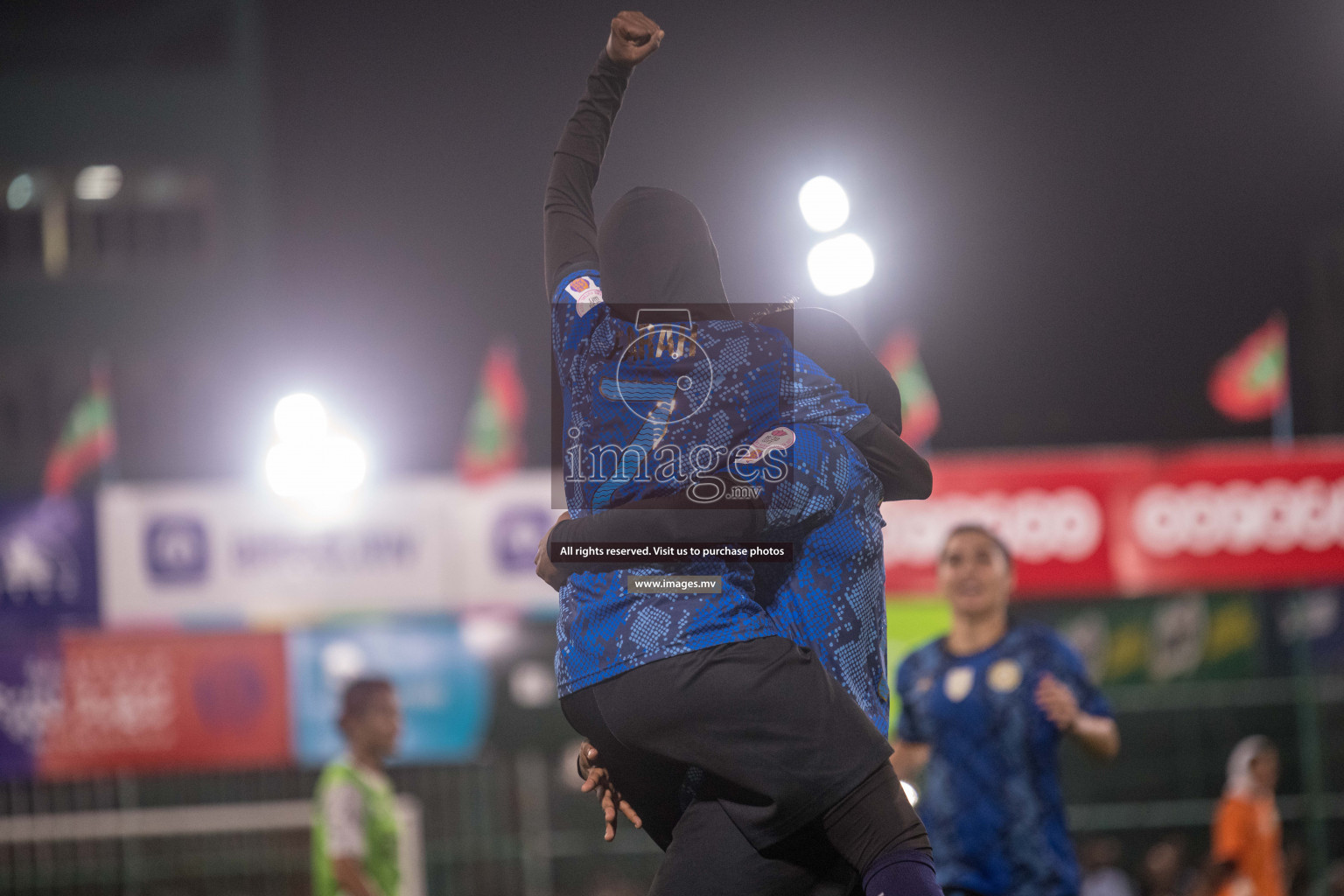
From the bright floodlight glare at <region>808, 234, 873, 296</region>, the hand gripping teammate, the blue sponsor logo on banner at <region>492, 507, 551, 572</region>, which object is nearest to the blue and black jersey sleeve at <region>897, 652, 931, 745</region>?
the hand gripping teammate

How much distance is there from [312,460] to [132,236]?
436 inches

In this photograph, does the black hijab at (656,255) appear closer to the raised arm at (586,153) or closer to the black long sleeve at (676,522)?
the raised arm at (586,153)

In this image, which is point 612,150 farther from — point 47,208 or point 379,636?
point 47,208

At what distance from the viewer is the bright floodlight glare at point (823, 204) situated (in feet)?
20.2

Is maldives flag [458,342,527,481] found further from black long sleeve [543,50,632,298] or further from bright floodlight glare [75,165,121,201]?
bright floodlight glare [75,165,121,201]

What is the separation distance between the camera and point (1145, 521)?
7.76m

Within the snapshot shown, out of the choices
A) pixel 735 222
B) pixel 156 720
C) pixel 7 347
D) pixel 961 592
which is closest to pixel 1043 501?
pixel 735 222

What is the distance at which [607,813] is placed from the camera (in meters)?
1.90

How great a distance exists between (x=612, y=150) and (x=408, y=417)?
37.5 ft

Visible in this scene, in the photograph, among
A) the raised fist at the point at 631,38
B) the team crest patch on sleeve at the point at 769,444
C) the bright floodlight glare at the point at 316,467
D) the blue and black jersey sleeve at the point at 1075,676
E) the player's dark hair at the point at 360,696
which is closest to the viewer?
the team crest patch on sleeve at the point at 769,444

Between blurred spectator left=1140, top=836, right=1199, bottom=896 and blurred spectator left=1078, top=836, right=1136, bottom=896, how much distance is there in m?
0.14

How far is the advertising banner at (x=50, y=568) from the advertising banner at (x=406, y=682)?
50.8 inches

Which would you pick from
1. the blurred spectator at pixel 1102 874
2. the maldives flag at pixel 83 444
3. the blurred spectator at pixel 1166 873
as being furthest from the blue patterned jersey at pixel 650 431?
the maldives flag at pixel 83 444

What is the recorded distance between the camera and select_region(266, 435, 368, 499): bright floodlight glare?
8031mm
